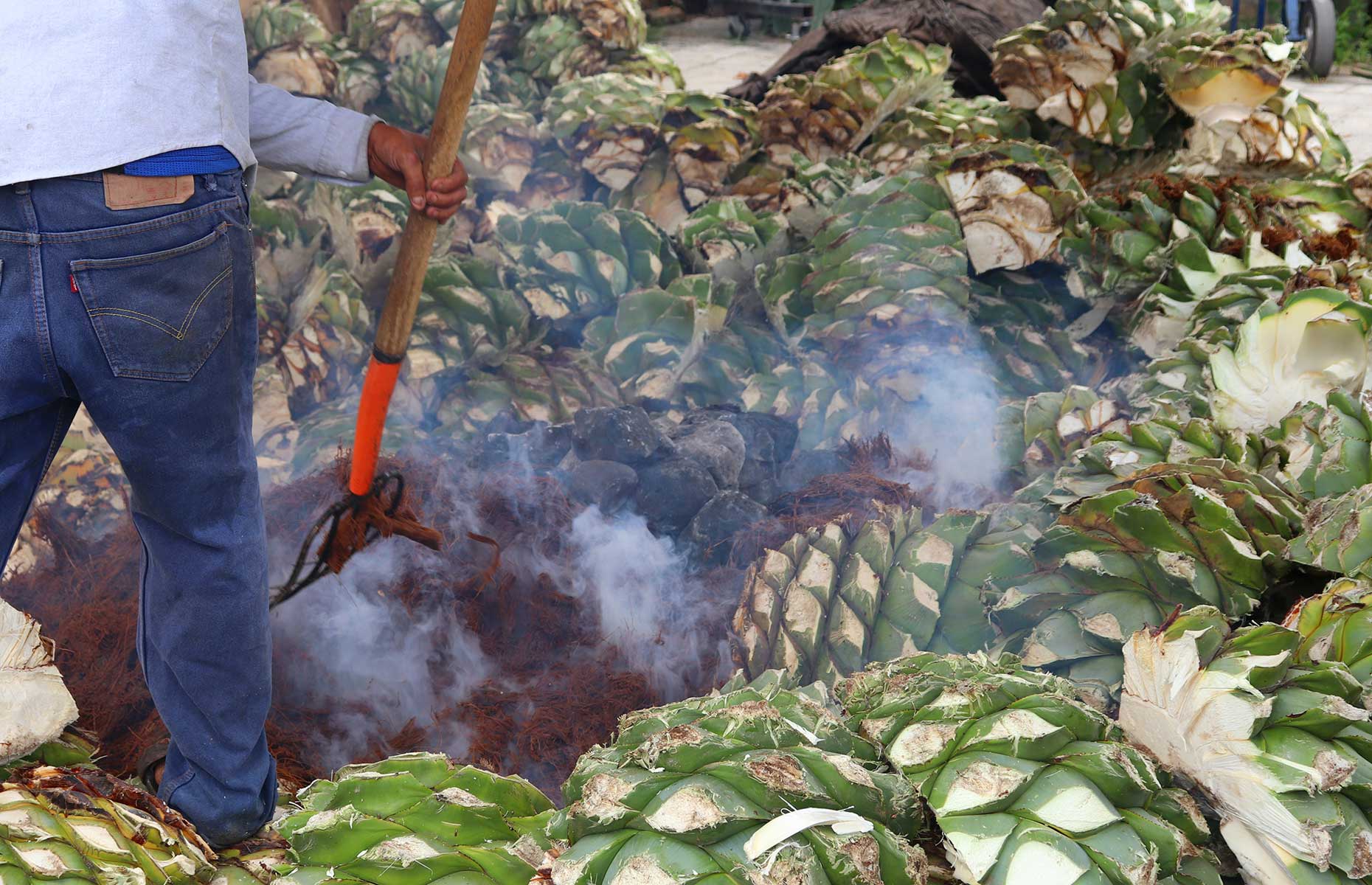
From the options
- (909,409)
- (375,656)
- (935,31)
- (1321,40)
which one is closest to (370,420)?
(375,656)

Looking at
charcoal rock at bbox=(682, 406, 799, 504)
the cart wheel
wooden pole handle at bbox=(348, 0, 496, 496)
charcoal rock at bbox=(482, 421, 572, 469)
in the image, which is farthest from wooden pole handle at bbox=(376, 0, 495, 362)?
the cart wheel

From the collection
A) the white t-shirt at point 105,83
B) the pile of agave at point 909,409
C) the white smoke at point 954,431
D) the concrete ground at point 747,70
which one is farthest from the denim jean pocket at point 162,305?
the concrete ground at point 747,70

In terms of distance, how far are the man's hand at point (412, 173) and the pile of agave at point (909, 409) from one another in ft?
2.05

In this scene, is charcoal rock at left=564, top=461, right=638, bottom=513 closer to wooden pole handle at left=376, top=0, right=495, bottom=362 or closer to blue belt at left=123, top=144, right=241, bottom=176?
wooden pole handle at left=376, top=0, right=495, bottom=362

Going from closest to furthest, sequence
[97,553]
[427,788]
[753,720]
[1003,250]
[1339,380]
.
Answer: [753,720], [427,788], [1339,380], [97,553], [1003,250]

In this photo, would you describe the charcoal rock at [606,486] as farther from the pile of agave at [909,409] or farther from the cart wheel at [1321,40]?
the cart wheel at [1321,40]

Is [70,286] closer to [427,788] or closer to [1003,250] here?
[427,788]

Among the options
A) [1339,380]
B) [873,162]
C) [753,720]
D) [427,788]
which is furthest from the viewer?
[873,162]

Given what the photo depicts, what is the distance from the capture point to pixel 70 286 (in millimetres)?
1285

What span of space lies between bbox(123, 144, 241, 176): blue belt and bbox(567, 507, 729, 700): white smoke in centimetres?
94

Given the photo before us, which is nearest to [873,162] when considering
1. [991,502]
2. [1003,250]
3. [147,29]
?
[1003,250]

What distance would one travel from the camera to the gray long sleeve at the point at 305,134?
179 cm

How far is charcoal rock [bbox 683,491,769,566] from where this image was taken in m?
1.99

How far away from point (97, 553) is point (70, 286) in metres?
1.06
